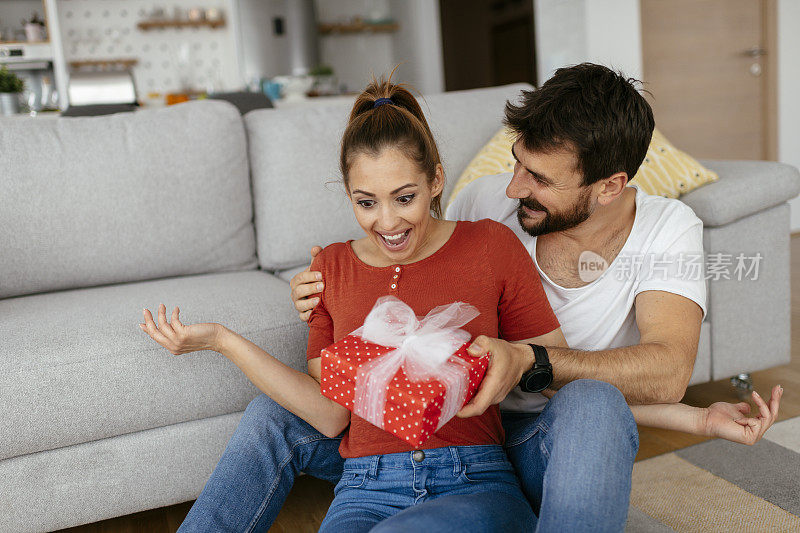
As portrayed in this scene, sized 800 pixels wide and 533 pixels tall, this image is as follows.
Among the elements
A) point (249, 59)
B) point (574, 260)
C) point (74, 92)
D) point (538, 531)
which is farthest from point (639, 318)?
point (249, 59)

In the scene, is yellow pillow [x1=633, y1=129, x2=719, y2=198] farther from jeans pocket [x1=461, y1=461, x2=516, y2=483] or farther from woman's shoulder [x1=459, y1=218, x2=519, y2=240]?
jeans pocket [x1=461, y1=461, x2=516, y2=483]

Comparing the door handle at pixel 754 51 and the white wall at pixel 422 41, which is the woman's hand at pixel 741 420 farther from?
the white wall at pixel 422 41

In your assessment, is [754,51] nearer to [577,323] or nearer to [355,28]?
[355,28]

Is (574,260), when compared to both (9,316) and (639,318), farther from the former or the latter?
(9,316)

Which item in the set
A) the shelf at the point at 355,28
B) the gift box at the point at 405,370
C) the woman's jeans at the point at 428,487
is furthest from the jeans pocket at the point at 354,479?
the shelf at the point at 355,28

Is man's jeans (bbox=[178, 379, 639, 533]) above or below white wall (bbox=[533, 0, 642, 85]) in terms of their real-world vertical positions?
below

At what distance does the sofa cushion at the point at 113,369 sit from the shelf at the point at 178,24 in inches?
181

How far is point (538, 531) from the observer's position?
3.11ft

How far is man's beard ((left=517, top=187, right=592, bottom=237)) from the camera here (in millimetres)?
1416

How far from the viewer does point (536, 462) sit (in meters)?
1.14

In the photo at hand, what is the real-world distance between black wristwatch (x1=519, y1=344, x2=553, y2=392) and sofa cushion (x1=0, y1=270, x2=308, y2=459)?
2.25 feet

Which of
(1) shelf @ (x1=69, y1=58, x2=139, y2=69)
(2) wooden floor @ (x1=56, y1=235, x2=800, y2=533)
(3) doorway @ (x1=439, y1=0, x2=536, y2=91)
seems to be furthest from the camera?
(3) doorway @ (x1=439, y1=0, x2=536, y2=91)

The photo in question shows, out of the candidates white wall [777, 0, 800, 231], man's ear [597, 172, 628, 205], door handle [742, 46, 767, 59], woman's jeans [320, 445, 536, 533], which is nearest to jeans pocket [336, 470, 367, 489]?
woman's jeans [320, 445, 536, 533]

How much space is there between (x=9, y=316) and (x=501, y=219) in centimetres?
121
